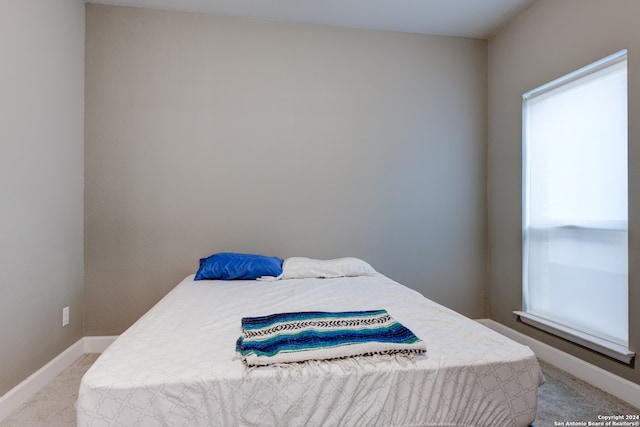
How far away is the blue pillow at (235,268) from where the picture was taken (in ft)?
8.55

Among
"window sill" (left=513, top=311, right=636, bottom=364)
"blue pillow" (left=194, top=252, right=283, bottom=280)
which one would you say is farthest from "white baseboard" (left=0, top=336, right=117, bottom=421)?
"window sill" (left=513, top=311, right=636, bottom=364)

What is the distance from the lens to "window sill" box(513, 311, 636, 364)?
6.68ft

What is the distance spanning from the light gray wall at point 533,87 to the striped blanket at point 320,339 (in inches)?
61.9

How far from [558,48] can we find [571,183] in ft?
3.11

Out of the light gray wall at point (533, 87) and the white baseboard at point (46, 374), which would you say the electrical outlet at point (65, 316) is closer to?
the white baseboard at point (46, 374)

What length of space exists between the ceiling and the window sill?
2.35m

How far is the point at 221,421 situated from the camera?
45.0 inches

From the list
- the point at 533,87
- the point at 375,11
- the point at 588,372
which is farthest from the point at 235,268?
the point at 533,87

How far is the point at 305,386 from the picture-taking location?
1192mm

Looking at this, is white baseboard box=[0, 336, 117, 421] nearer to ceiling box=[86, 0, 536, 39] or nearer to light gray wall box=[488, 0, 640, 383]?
ceiling box=[86, 0, 536, 39]

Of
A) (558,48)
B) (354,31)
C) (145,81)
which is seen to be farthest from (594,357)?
(145,81)

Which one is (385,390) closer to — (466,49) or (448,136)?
(448,136)

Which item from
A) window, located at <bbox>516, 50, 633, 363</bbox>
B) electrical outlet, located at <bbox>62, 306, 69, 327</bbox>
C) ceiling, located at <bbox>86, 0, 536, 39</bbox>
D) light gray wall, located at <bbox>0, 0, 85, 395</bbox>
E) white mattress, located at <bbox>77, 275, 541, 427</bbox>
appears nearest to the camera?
white mattress, located at <bbox>77, 275, 541, 427</bbox>

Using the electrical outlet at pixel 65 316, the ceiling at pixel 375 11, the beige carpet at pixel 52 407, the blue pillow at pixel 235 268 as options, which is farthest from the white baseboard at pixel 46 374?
the ceiling at pixel 375 11
